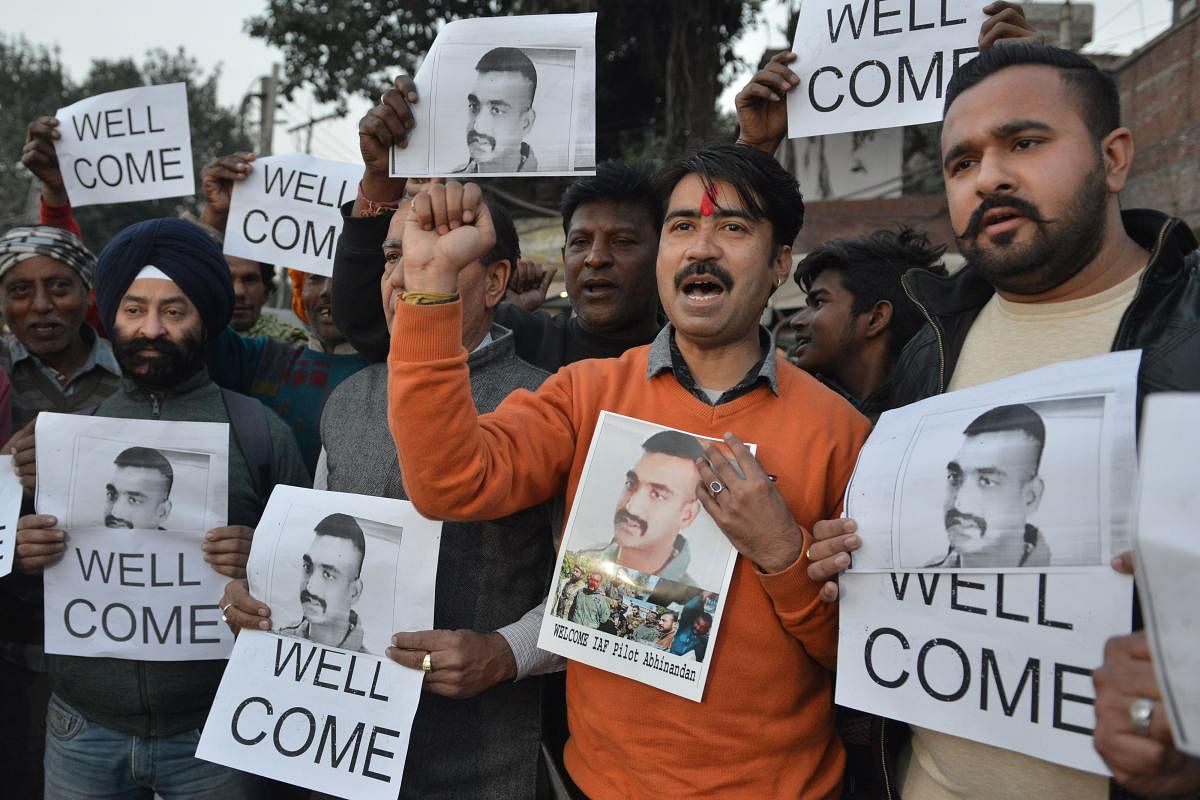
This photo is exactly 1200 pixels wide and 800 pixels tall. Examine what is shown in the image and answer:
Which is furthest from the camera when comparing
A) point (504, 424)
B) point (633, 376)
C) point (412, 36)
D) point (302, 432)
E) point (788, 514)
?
point (412, 36)

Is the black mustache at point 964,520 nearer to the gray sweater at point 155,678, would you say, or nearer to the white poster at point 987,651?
the white poster at point 987,651

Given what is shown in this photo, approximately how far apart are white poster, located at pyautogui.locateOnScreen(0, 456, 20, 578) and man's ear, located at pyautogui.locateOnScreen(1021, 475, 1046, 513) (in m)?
2.62

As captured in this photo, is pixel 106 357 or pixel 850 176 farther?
pixel 850 176

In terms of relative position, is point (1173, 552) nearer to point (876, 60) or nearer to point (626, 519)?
point (626, 519)

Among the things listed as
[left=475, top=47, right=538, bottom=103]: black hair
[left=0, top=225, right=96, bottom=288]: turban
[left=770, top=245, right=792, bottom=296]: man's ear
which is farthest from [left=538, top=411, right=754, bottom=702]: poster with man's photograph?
[left=0, top=225, right=96, bottom=288]: turban

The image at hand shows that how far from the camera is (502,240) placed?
256 cm

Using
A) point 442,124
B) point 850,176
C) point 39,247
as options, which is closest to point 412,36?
point 850,176

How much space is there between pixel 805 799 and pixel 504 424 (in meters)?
0.99

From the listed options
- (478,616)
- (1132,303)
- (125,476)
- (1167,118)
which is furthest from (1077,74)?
(1167,118)

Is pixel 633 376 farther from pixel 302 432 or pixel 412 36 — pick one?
pixel 412 36

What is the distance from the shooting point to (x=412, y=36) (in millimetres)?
13797

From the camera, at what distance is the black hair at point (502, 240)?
2512 millimetres

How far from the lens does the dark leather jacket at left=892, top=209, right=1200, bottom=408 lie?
1.57m

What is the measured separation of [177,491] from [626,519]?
142cm
